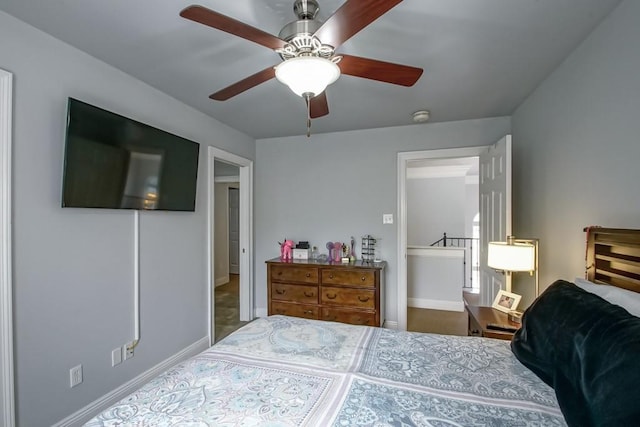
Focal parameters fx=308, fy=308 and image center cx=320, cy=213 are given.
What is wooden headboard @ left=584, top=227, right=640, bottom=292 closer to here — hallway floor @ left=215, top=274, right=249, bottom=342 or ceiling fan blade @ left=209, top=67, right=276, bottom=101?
ceiling fan blade @ left=209, top=67, right=276, bottom=101

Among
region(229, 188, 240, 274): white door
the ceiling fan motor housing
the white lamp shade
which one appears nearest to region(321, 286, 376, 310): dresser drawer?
the white lamp shade

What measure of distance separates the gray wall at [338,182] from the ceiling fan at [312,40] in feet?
6.70

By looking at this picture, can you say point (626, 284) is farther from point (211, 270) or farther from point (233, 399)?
point (211, 270)

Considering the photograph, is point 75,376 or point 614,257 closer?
point 614,257

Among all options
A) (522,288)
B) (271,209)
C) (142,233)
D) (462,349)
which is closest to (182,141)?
(142,233)

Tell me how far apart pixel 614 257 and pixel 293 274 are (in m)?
2.59

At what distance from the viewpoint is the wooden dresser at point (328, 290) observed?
3104 mm

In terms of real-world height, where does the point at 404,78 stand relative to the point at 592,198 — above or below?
above

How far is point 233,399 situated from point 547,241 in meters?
2.28

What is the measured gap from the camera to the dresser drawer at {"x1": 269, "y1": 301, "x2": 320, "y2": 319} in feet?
10.8

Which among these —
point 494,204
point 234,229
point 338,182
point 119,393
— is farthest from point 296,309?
point 234,229

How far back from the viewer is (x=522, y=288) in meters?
2.65

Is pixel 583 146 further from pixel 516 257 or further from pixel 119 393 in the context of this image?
pixel 119 393

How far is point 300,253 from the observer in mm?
3623
